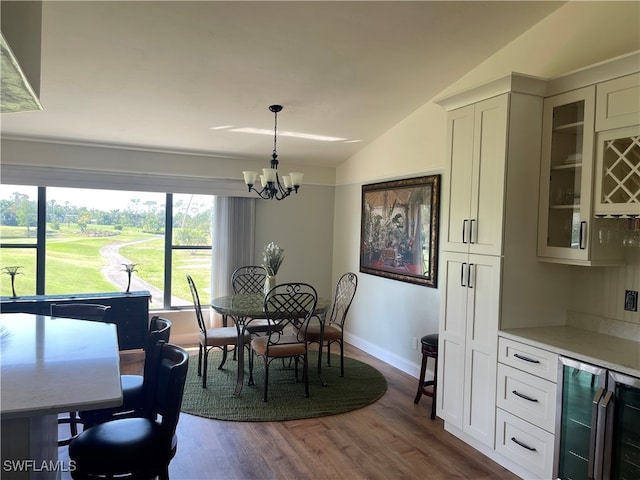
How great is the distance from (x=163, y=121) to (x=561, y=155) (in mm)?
3569

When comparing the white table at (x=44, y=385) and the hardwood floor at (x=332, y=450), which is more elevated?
the white table at (x=44, y=385)

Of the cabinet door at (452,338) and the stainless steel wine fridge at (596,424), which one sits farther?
the cabinet door at (452,338)

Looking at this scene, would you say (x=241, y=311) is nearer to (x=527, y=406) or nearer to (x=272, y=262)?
(x=272, y=262)

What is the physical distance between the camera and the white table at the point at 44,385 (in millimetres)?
1507

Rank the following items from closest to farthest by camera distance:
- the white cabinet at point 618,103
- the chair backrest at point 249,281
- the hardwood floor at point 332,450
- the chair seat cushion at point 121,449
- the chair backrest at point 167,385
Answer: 1. the chair seat cushion at point 121,449
2. the chair backrest at point 167,385
3. the white cabinet at point 618,103
4. the hardwood floor at point 332,450
5. the chair backrest at point 249,281

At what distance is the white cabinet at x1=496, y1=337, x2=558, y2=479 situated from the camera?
103 inches

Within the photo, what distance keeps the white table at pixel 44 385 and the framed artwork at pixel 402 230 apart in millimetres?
3063

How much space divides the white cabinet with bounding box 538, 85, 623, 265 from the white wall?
16.5 inches

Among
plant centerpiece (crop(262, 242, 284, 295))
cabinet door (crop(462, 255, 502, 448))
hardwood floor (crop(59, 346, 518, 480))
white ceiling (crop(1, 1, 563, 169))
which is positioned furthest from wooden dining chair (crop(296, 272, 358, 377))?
white ceiling (crop(1, 1, 563, 169))

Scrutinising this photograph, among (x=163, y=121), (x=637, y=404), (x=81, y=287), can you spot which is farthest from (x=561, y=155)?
(x=81, y=287)

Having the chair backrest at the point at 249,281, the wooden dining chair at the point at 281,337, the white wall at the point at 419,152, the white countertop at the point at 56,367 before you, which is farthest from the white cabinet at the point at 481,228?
the chair backrest at the point at 249,281

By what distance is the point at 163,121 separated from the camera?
4465mm

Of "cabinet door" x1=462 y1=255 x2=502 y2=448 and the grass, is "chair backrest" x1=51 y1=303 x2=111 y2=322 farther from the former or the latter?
"cabinet door" x1=462 y1=255 x2=502 y2=448

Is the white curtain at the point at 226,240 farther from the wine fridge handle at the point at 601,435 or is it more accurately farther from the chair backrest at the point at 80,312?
the wine fridge handle at the point at 601,435
